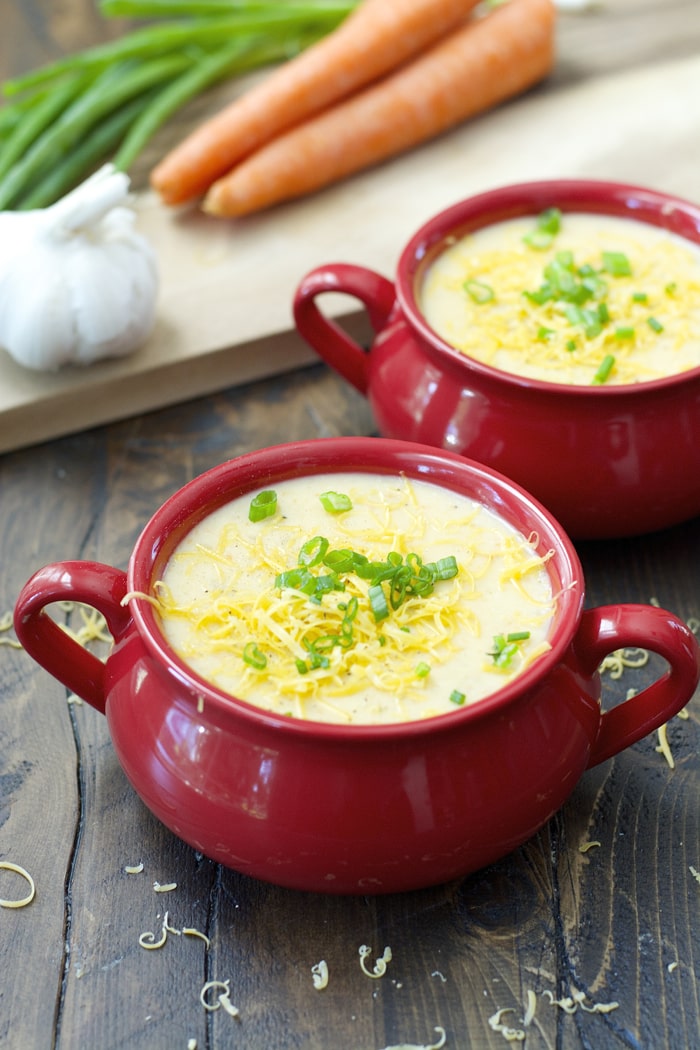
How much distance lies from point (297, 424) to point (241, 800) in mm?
1088

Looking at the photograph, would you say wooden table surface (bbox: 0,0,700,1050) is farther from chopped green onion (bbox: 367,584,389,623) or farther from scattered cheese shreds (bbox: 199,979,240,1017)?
chopped green onion (bbox: 367,584,389,623)

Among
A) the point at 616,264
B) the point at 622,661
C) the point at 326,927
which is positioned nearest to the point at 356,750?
the point at 326,927

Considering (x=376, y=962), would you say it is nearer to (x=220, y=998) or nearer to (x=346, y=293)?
(x=220, y=998)

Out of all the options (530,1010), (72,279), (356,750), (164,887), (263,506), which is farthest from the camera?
(72,279)

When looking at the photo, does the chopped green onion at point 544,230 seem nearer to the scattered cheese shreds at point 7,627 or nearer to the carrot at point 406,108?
the carrot at point 406,108

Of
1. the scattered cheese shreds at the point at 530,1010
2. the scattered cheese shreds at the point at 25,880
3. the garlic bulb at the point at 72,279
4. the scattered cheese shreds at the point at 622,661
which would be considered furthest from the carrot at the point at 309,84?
the scattered cheese shreds at the point at 530,1010

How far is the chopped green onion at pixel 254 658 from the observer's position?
1438mm

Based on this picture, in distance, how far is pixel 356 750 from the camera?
1333 mm

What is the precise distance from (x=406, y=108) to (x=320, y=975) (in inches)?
81.6

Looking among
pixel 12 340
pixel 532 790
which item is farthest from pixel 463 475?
pixel 12 340

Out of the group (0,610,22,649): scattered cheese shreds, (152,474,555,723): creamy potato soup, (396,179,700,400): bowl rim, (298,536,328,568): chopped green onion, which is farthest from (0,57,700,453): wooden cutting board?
(298,536,328,568): chopped green onion

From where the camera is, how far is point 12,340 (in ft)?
7.34

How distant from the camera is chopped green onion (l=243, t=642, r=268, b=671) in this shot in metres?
1.44

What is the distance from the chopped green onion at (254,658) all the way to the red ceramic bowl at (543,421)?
63 centimetres
